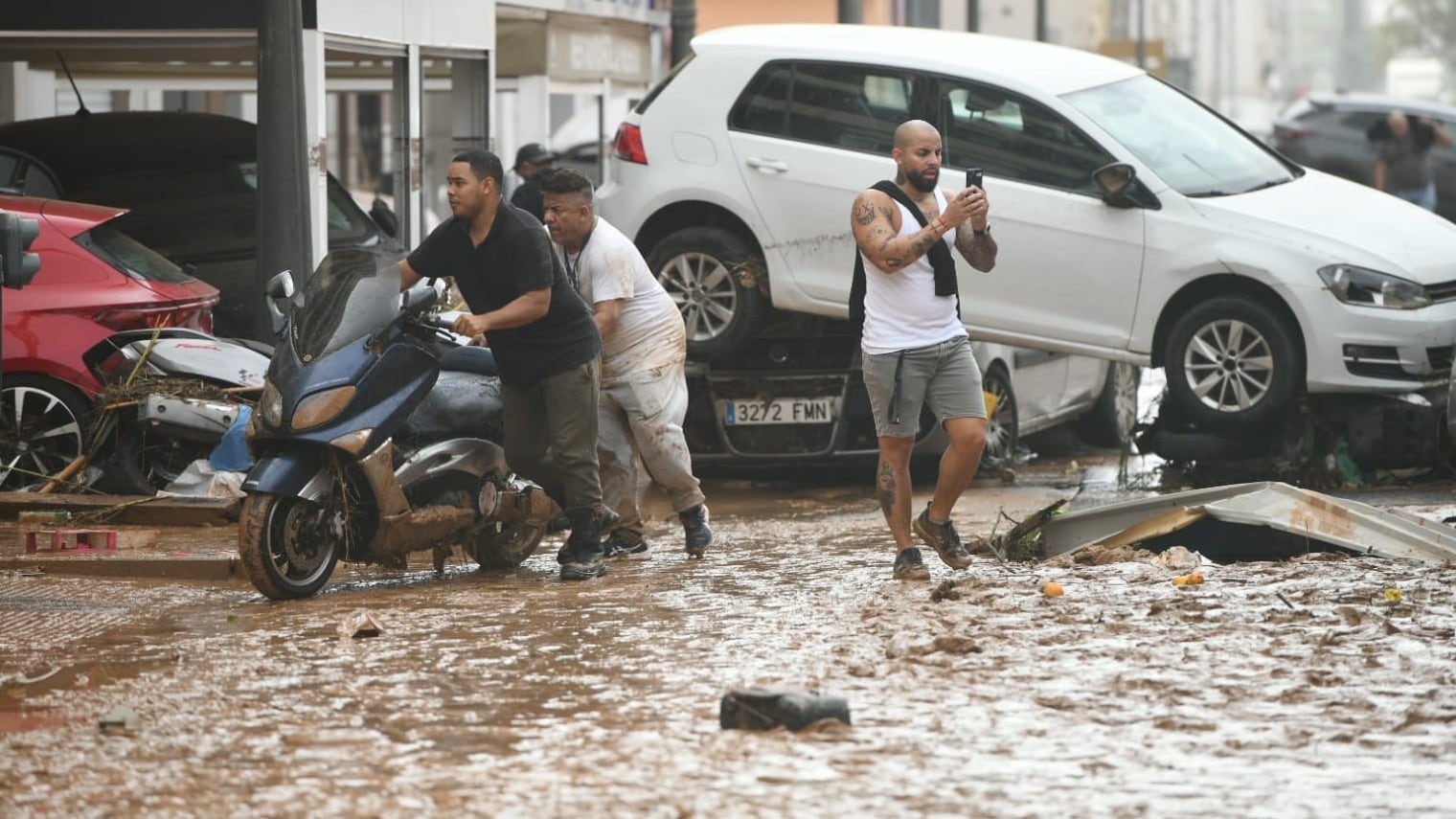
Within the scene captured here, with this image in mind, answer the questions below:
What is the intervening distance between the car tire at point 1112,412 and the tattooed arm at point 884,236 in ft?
18.9

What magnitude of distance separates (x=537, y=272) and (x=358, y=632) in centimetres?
176

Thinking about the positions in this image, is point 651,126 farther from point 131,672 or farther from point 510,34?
point 510,34

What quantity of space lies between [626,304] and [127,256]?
3020 mm

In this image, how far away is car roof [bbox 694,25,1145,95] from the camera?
1223cm

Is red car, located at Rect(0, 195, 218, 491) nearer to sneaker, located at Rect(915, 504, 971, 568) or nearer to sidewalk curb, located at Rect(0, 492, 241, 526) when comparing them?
sidewalk curb, located at Rect(0, 492, 241, 526)

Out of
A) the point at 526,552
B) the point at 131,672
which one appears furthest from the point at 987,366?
the point at 131,672

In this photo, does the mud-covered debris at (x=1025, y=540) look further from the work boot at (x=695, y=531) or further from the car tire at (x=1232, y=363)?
the car tire at (x=1232, y=363)

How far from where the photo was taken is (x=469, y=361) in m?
9.54

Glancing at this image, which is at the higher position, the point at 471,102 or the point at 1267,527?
the point at 471,102

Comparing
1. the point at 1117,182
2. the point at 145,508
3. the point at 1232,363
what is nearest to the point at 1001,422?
the point at 1232,363

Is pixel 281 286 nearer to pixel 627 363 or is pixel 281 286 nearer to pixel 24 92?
pixel 627 363

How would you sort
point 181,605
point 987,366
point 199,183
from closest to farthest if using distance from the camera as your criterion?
point 181,605 < point 987,366 < point 199,183

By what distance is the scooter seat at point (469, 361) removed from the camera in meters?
9.54

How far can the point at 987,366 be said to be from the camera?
41.6 feet
